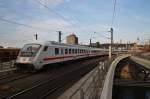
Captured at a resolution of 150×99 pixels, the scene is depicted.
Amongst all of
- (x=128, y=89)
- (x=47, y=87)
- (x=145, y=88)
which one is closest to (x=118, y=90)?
(x=128, y=89)

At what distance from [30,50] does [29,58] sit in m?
1.31

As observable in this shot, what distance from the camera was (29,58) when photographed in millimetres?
20969

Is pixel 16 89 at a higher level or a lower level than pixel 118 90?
higher

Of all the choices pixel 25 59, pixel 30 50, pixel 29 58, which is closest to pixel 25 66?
pixel 25 59

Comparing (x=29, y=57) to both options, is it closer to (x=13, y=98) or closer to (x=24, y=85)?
(x=24, y=85)

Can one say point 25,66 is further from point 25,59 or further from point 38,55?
point 38,55

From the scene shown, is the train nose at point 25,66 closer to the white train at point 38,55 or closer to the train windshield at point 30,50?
the white train at point 38,55

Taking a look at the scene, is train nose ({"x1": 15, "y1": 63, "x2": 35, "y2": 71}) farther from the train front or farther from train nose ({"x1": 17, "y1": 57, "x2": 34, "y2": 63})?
train nose ({"x1": 17, "y1": 57, "x2": 34, "y2": 63})

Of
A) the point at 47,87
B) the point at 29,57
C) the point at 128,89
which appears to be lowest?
the point at 128,89

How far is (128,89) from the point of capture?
28.3 m

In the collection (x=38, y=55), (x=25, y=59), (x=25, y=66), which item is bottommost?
(x=25, y=66)

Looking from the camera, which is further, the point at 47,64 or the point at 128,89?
the point at 128,89

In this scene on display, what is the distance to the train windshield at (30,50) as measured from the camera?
846 inches

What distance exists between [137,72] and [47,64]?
61.7 ft
